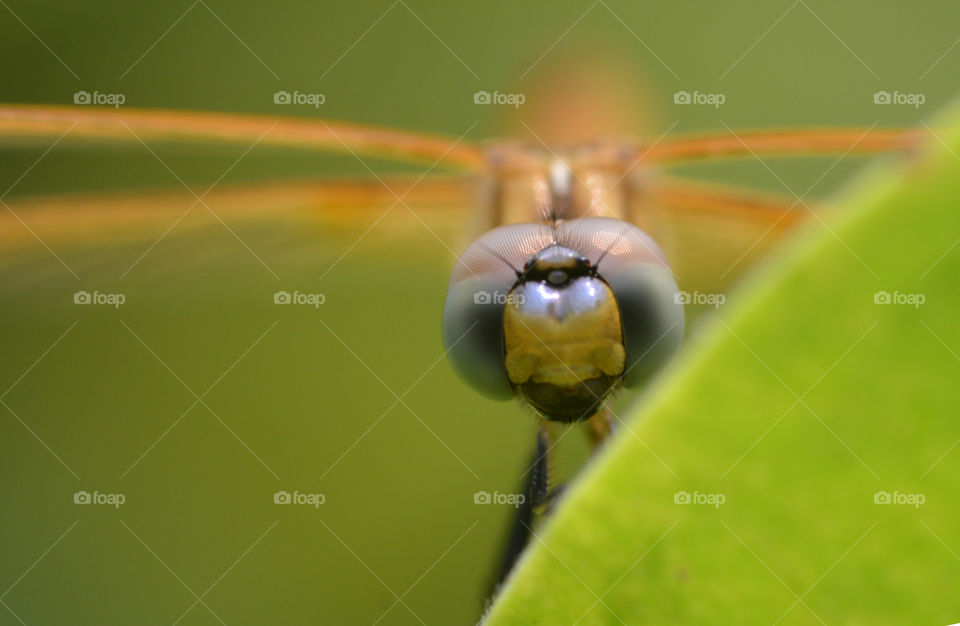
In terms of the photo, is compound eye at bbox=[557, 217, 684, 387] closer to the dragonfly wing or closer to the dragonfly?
the dragonfly

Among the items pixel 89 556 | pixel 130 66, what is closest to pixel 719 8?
pixel 130 66

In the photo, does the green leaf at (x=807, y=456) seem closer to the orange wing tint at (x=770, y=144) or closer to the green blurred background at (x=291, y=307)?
the orange wing tint at (x=770, y=144)

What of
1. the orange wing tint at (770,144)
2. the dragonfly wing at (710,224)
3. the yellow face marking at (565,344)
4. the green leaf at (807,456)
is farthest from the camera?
the dragonfly wing at (710,224)

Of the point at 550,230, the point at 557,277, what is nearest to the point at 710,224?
the point at 550,230

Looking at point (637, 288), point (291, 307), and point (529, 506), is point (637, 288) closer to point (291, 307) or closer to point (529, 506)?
point (529, 506)

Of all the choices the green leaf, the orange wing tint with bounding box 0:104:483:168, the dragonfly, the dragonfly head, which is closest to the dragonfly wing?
the dragonfly

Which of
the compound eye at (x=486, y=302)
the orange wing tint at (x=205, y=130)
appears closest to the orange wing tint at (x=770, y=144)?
the compound eye at (x=486, y=302)

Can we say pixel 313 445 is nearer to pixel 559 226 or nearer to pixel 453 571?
pixel 453 571
